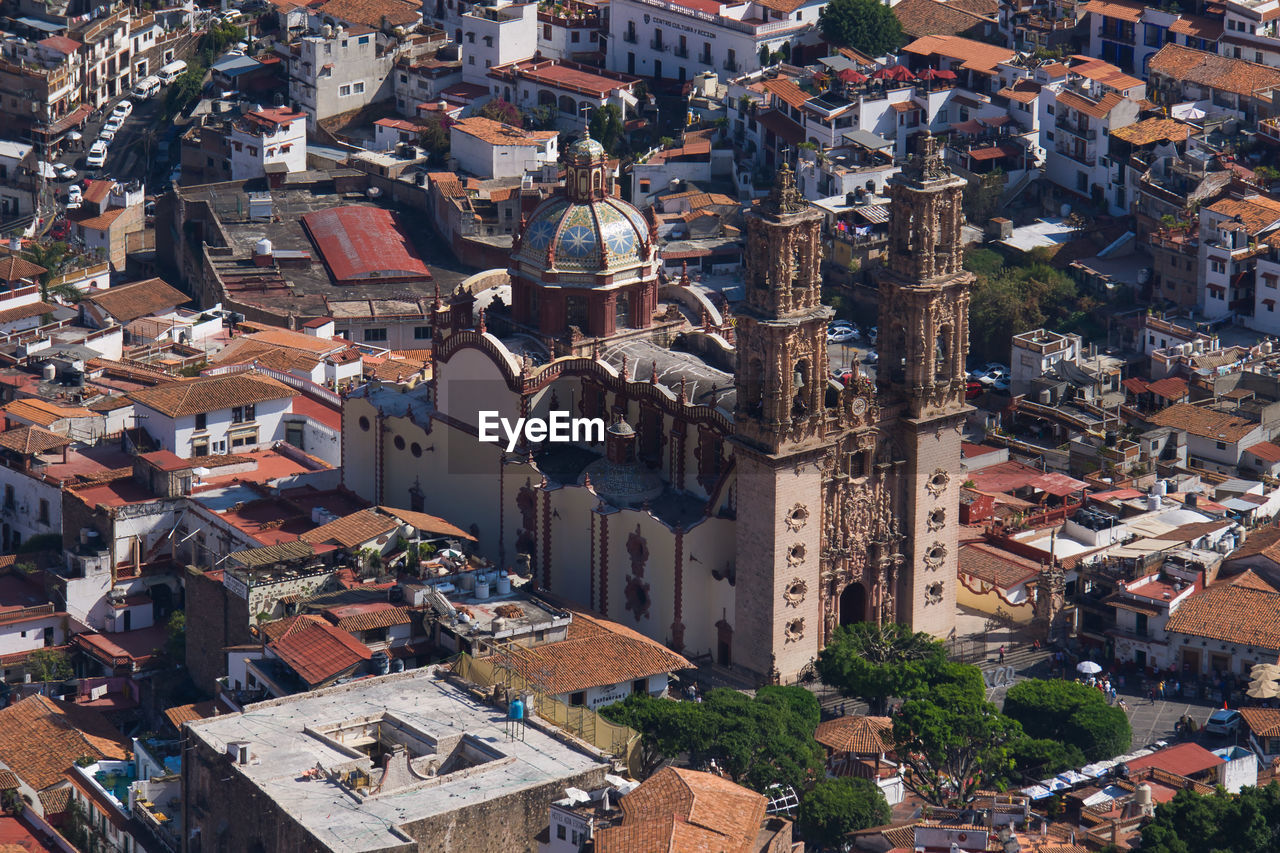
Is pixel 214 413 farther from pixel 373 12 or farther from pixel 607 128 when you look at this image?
pixel 373 12

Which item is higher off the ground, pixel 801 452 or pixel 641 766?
pixel 801 452

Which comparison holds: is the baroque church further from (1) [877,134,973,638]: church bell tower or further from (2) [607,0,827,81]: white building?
(2) [607,0,827,81]: white building

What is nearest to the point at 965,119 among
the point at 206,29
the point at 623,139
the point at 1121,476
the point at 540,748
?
the point at 623,139

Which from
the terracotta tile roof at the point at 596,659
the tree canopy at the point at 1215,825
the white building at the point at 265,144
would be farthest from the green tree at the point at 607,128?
the tree canopy at the point at 1215,825

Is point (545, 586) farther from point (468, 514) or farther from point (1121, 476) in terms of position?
point (1121, 476)

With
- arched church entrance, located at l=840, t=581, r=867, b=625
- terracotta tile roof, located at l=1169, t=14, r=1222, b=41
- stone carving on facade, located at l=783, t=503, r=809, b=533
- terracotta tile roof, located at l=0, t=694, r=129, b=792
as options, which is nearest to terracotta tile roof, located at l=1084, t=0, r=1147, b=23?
terracotta tile roof, located at l=1169, t=14, r=1222, b=41

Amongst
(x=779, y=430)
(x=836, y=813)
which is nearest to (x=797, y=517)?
(x=779, y=430)
